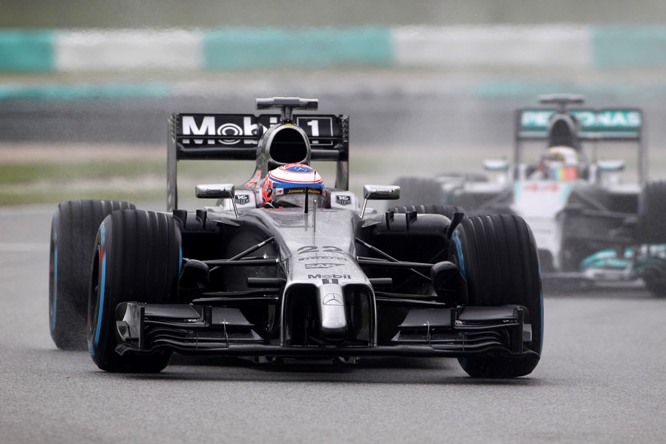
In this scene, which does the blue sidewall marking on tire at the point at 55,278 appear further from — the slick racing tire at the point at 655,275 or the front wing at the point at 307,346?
the slick racing tire at the point at 655,275

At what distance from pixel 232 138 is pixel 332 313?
4.31 m

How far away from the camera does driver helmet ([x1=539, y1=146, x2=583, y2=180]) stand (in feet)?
65.9

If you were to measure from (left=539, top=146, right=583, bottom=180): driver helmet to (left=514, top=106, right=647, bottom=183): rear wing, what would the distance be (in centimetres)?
34

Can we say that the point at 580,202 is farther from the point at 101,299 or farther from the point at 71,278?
the point at 101,299

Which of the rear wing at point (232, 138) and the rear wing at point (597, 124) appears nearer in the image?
the rear wing at point (232, 138)

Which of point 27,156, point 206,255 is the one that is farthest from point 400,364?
point 27,156

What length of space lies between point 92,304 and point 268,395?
212 centimetres

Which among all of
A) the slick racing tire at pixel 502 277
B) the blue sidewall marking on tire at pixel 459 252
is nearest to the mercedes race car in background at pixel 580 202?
the blue sidewall marking on tire at pixel 459 252

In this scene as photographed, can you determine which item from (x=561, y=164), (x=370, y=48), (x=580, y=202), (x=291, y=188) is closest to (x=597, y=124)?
(x=561, y=164)

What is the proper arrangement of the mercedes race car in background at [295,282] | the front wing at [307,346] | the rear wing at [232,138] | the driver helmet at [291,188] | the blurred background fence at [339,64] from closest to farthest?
the front wing at [307,346] → the mercedes race car in background at [295,282] → the driver helmet at [291,188] → the rear wing at [232,138] → the blurred background fence at [339,64]

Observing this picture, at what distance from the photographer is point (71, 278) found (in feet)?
40.3

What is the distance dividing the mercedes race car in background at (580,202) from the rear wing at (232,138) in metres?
4.28

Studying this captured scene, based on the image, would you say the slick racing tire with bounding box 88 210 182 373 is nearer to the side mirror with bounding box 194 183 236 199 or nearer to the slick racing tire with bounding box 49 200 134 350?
the side mirror with bounding box 194 183 236 199

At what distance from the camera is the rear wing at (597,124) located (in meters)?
20.3
